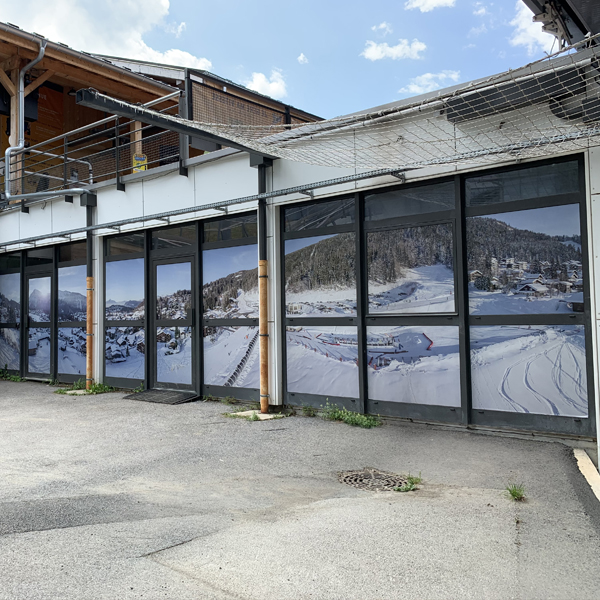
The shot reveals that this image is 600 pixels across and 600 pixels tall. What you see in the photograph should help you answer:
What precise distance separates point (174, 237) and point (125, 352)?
2.28m

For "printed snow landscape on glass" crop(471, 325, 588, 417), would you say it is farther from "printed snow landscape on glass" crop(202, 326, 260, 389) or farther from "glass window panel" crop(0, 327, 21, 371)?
"glass window panel" crop(0, 327, 21, 371)

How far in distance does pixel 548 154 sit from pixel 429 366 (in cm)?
249

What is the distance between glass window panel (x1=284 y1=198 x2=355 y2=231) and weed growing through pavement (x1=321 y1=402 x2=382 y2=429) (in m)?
2.30

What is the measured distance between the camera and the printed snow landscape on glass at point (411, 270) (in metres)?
6.36

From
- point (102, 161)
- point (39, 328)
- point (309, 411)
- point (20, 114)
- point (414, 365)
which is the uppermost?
point (20, 114)

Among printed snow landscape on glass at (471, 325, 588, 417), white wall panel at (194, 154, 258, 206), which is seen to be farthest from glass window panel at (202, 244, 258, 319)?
printed snow landscape on glass at (471, 325, 588, 417)

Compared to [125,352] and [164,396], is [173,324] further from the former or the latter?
[125,352]

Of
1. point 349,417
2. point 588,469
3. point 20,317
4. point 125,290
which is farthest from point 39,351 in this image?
point 588,469

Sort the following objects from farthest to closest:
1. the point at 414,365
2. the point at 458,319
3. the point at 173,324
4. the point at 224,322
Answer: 1. the point at 173,324
2. the point at 224,322
3. the point at 414,365
4. the point at 458,319

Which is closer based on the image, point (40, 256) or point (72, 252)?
point (72, 252)

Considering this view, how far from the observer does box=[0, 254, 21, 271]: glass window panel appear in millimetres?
12430

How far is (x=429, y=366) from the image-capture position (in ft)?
21.0

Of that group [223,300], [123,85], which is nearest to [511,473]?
[223,300]

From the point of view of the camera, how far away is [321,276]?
738 cm
